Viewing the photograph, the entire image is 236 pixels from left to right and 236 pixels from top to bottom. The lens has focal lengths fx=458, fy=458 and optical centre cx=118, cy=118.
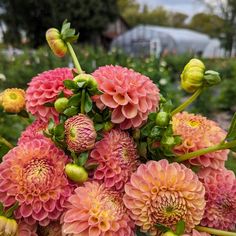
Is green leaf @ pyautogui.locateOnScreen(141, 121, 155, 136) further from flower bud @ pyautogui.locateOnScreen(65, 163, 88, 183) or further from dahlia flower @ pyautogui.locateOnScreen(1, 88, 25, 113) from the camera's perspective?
dahlia flower @ pyautogui.locateOnScreen(1, 88, 25, 113)

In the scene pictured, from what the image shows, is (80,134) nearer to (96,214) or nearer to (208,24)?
(96,214)

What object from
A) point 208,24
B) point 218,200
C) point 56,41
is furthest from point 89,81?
point 208,24

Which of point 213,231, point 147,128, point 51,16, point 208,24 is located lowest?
point 208,24

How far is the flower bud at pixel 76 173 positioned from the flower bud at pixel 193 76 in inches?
6.8

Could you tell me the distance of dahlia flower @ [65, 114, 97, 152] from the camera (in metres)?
0.53

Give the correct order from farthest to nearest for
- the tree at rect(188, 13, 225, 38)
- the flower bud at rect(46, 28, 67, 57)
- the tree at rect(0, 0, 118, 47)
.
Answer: the tree at rect(188, 13, 225, 38)
the tree at rect(0, 0, 118, 47)
the flower bud at rect(46, 28, 67, 57)

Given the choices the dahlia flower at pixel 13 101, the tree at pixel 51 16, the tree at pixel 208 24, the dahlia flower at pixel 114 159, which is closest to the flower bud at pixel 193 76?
the dahlia flower at pixel 114 159

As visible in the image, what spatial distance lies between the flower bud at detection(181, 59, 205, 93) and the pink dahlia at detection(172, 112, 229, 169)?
0.05 meters

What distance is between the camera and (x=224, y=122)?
196 inches

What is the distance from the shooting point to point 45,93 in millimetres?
612

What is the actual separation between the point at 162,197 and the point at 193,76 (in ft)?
0.52

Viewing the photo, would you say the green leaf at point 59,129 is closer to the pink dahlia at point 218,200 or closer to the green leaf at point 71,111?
the green leaf at point 71,111

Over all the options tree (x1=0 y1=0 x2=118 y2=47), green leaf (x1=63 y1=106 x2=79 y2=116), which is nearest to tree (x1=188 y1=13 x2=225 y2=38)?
tree (x1=0 y1=0 x2=118 y2=47)

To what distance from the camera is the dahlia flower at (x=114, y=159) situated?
55 centimetres
